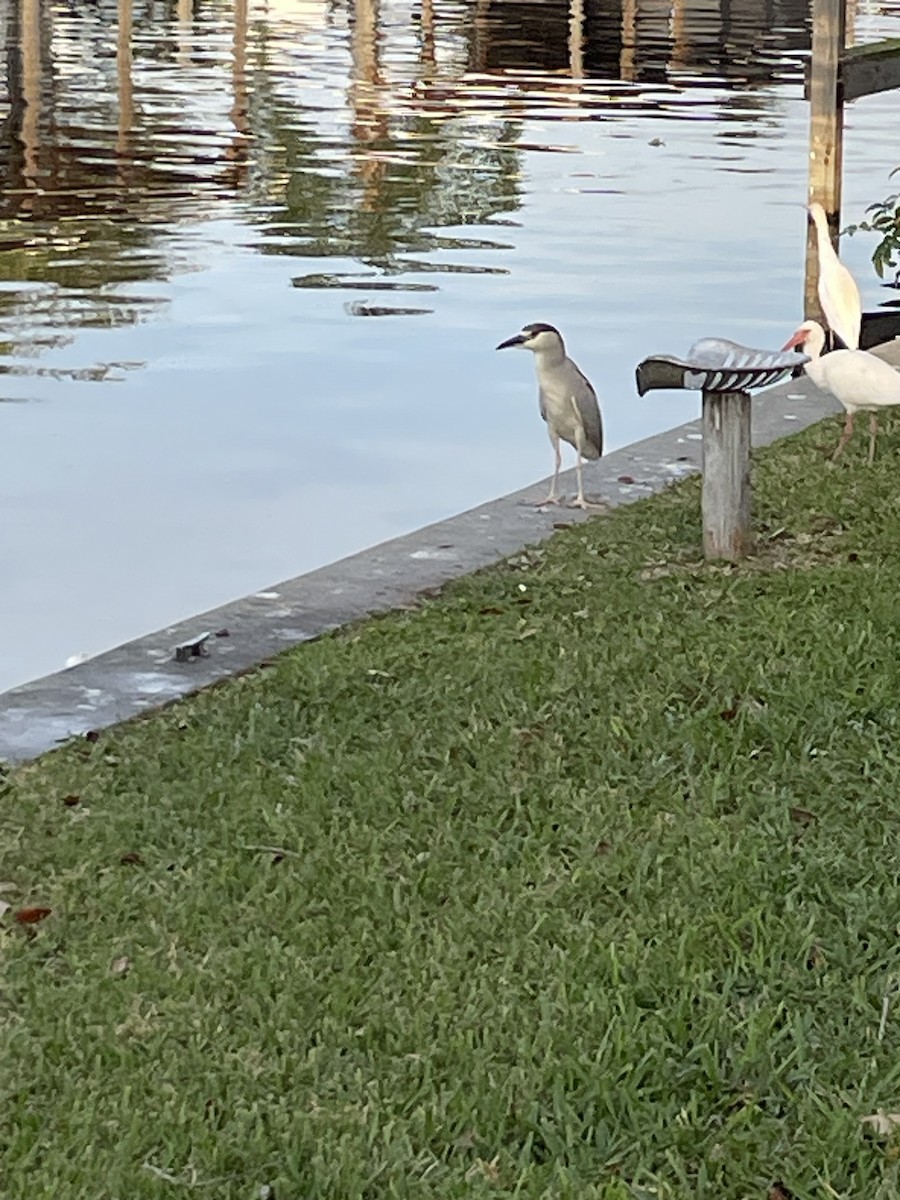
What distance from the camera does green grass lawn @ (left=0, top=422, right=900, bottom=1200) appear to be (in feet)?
12.8

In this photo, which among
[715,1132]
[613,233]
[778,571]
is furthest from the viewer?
[613,233]

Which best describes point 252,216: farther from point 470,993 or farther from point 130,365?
point 470,993

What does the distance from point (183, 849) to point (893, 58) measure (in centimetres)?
775

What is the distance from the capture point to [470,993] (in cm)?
442

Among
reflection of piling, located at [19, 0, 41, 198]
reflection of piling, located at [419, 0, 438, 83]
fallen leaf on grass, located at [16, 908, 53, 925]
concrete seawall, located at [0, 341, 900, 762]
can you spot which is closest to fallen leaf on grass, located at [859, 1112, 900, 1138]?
fallen leaf on grass, located at [16, 908, 53, 925]

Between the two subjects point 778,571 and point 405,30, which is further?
point 405,30

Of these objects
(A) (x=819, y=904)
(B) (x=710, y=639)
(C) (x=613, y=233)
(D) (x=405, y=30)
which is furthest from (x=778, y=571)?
(D) (x=405, y=30)

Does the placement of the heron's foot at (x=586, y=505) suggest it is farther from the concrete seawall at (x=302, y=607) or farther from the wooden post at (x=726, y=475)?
the wooden post at (x=726, y=475)

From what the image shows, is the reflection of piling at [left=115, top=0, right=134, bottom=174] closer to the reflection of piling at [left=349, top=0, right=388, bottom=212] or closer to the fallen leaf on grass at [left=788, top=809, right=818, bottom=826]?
the reflection of piling at [left=349, top=0, right=388, bottom=212]

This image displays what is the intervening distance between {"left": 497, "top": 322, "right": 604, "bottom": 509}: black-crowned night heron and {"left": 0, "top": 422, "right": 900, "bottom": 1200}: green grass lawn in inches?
66.6

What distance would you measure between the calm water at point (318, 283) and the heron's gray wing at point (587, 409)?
2.60 feet

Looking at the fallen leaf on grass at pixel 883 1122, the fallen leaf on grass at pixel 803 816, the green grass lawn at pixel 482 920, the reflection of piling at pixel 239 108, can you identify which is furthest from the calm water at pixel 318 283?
the fallen leaf on grass at pixel 883 1122

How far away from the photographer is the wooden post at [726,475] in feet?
24.1

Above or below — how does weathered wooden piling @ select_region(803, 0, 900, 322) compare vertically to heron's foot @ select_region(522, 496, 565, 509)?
above
